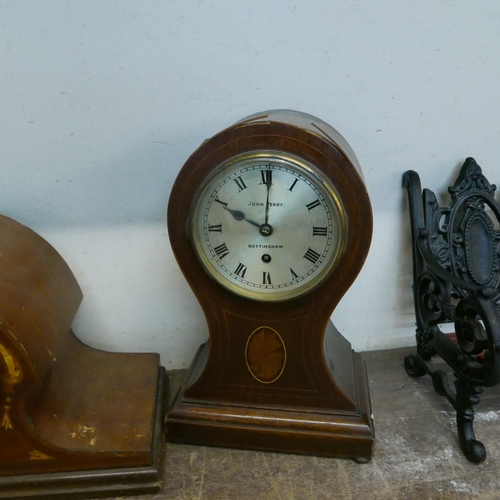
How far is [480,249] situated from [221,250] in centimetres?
86

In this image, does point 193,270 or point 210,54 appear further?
point 210,54

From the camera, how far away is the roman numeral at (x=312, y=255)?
1.14 metres

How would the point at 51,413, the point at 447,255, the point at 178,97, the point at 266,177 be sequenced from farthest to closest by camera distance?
the point at 447,255
the point at 178,97
the point at 51,413
the point at 266,177

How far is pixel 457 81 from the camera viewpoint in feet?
4.69

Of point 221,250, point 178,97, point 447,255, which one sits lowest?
point 447,255

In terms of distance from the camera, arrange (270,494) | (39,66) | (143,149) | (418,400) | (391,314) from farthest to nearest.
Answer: (391,314), (418,400), (143,149), (39,66), (270,494)

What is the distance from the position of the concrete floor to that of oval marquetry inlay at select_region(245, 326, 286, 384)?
22cm

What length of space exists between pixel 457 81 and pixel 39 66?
1.15 meters

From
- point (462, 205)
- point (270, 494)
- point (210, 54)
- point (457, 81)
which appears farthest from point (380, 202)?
point (270, 494)

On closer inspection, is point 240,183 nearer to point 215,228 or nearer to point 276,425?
point 215,228

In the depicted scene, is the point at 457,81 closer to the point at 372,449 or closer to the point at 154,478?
the point at 372,449

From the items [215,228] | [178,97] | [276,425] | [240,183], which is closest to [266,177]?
[240,183]

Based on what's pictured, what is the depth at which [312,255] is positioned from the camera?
45.1 inches

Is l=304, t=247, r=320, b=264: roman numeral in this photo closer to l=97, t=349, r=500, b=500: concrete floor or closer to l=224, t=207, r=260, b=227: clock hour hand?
l=224, t=207, r=260, b=227: clock hour hand
